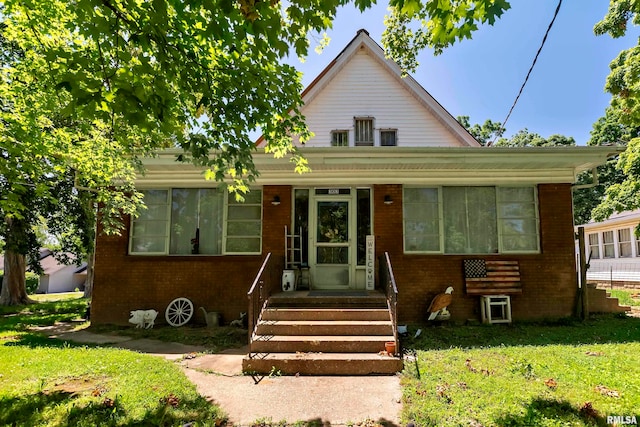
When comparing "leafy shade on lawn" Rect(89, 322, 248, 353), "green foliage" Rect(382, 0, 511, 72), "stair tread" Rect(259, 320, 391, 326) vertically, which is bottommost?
"leafy shade on lawn" Rect(89, 322, 248, 353)

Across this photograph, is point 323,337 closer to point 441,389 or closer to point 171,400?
point 441,389

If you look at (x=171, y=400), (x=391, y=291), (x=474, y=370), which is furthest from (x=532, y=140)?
(x=171, y=400)

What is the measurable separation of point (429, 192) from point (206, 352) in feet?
19.6

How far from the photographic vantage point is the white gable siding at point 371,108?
12.7 meters

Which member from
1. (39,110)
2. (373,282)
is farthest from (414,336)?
(39,110)

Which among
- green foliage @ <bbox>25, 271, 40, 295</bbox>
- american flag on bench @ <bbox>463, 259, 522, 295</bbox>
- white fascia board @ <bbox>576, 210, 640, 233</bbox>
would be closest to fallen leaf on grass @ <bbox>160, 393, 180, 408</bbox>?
american flag on bench @ <bbox>463, 259, 522, 295</bbox>

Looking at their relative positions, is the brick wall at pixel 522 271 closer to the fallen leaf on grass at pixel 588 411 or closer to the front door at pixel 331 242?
the front door at pixel 331 242

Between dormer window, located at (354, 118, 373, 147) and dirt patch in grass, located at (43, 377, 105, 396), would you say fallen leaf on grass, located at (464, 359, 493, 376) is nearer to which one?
dirt patch in grass, located at (43, 377, 105, 396)

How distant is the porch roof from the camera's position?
7180 millimetres

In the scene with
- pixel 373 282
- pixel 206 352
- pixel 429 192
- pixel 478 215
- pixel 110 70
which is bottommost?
pixel 206 352

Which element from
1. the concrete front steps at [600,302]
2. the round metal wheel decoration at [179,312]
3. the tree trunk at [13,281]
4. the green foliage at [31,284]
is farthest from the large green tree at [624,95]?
the green foliage at [31,284]

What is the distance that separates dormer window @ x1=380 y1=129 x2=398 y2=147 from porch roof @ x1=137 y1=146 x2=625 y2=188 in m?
4.73

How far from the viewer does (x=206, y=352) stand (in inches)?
239

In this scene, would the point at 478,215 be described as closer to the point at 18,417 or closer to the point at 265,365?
the point at 265,365
